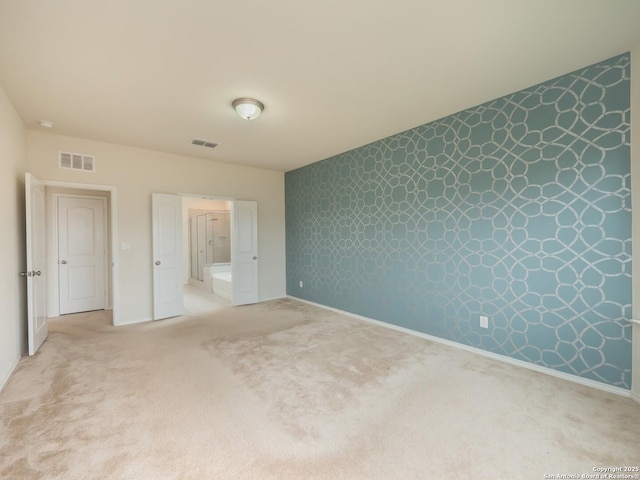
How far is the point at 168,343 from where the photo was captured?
3.57 meters

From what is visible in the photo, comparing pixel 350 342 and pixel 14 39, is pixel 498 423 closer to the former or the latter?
pixel 350 342

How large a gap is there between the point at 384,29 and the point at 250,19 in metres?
0.90

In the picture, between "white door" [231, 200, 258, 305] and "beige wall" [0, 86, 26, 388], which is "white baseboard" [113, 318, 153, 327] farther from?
"white door" [231, 200, 258, 305]

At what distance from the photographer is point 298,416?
2.10 m

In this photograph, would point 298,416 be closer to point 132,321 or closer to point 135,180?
point 132,321

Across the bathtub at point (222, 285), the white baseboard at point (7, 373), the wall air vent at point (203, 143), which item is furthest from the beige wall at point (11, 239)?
the bathtub at point (222, 285)

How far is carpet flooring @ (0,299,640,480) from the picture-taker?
5.40ft

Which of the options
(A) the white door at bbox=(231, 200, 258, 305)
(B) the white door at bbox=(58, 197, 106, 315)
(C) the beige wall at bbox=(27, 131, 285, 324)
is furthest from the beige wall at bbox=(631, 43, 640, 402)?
(B) the white door at bbox=(58, 197, 106, 315)

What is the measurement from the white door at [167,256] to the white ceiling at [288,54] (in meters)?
1.44

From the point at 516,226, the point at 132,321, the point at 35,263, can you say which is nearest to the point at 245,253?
the point at 132,321

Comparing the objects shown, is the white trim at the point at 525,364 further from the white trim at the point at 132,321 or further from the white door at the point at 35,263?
the white door at the point at 35,263

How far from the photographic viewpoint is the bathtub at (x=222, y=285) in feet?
20.1

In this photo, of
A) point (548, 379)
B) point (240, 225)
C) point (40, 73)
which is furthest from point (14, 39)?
point (548, 379)

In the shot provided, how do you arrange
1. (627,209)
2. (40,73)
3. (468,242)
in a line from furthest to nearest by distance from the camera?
(468,242) < (40,73) < (627,209)
